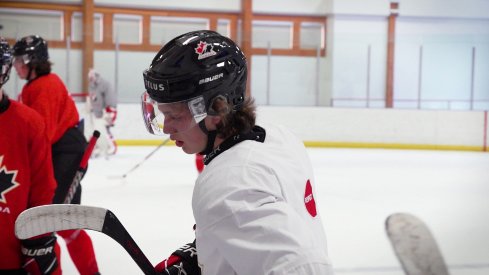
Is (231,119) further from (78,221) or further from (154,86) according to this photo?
(78,221)

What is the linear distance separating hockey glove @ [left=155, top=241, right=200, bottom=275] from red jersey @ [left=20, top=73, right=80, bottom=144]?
1.43 metres

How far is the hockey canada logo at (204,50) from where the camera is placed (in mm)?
999

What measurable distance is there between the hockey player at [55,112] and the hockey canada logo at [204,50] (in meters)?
1.46

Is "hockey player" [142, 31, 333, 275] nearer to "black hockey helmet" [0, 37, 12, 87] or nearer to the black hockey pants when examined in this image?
"black hockey helmet" [0, 37, 12, 87]

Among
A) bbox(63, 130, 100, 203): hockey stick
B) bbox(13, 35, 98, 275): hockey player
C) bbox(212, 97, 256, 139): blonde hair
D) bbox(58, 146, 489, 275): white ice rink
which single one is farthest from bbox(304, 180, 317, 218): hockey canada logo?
bbox(13, 35, 98, 275): hockey player

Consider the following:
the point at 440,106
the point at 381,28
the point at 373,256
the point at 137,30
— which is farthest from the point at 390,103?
the point at 373,256

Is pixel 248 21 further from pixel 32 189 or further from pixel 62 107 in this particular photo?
pixel 32 189

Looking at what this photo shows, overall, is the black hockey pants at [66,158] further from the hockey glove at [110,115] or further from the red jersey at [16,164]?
the hockey glove at [110,115]

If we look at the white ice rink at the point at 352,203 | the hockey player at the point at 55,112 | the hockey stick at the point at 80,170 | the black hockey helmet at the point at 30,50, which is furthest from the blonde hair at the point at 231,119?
the black hockey helmet at the point at 30,50

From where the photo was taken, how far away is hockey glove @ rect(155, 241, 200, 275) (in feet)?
3.44

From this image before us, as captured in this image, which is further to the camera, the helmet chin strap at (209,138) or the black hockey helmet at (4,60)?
the black hockey helmet at (4,60)

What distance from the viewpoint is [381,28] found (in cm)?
1319

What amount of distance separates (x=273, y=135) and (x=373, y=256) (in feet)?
6.76

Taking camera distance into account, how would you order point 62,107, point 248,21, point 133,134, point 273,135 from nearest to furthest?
point 273,135, point 62,107, point 133,134, point 248,21
